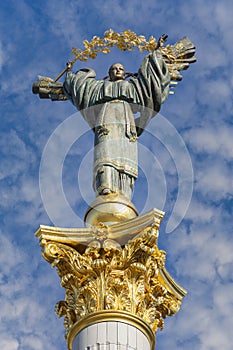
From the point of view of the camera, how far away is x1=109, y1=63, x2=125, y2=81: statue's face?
3312 centimetres

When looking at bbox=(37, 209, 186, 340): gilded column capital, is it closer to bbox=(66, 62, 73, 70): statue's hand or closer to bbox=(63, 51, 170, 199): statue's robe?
bbox=(63, 51, 170, 199): statue's robe

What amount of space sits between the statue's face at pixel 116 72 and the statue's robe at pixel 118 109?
428 millimetres

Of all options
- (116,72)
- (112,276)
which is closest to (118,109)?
(116,72)

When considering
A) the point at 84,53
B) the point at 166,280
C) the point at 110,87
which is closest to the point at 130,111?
the point at 110,87

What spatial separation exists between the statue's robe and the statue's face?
16.8 inches

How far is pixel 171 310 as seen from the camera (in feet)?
88.2

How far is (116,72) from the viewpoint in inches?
1307

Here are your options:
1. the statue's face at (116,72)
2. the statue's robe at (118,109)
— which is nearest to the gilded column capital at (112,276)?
the statue's robe at (118,109)

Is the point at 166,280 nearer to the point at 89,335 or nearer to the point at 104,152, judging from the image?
the point at 89,335

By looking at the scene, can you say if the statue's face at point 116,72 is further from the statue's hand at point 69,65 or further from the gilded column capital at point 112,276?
the gilded column capital at point 112,276

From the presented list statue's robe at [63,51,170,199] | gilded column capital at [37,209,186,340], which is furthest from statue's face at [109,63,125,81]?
gilded column capital at [37,209,186,340]

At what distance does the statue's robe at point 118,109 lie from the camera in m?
29.8

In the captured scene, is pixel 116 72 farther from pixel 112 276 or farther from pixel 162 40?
pixel 112 276

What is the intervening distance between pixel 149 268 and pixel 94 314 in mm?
2038
